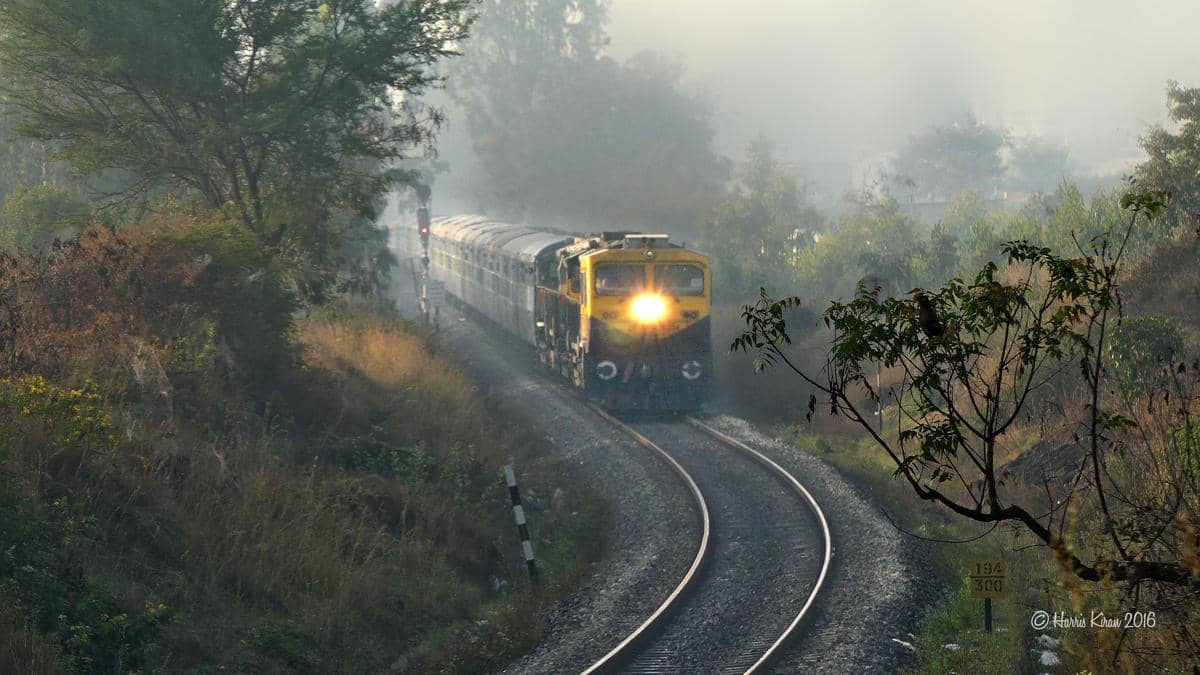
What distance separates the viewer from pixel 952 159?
98.0 m

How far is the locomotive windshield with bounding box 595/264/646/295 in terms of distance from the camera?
2319 cm

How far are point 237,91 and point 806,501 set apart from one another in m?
11.1

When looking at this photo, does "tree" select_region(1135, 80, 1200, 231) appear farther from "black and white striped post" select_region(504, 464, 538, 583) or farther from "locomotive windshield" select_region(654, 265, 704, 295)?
"black and white striped post" select_region(504, 464, 538, 583)

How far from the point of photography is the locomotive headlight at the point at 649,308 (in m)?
23.4

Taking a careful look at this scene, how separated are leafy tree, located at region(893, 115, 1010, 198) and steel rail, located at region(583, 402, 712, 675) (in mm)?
83129

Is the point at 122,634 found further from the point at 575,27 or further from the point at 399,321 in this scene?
the point at 575,27

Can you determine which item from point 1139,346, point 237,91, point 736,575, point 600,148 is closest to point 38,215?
point 237,91

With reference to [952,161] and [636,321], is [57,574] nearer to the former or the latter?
[636,321]

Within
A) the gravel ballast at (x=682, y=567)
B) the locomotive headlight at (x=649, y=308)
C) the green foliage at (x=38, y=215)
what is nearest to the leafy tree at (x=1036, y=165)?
the locomotive headlight at (x=649, y=308)

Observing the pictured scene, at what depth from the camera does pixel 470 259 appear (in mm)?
38781

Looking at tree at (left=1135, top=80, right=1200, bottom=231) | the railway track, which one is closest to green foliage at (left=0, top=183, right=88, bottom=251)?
the railway track

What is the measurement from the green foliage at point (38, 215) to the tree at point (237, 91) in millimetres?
1424

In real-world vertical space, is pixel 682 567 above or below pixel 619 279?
below

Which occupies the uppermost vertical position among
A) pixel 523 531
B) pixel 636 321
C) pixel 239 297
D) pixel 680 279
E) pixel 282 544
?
pixel 680 279
